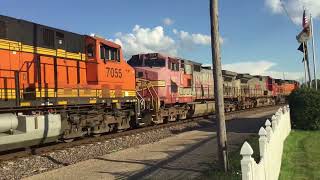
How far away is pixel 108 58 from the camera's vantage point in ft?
61.1

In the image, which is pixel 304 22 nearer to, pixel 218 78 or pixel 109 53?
pixel 109 53

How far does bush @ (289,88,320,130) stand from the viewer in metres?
19.7

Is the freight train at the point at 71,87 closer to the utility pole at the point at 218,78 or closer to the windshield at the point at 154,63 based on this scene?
the windshield at the point at 154,63

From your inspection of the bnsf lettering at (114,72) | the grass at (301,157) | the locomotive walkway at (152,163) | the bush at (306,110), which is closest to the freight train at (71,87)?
the bnsf lettering at (114,72)

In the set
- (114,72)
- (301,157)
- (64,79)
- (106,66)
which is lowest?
(301,157)

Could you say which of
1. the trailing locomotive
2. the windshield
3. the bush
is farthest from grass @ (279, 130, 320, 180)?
the windshield

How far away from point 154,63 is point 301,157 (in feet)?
44.6

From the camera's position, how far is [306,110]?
1992 cm

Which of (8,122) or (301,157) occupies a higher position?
(8,122)

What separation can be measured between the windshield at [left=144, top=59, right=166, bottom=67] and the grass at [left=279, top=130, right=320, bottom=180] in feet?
30.1

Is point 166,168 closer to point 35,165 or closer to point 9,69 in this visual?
point 35,165

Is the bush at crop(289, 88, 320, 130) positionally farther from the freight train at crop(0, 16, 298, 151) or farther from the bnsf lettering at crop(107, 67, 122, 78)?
the bnsf lettering at crop(107, 67, 122, 78)

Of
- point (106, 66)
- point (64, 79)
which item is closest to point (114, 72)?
point (106, 66)

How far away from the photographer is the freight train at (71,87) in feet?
44.9
